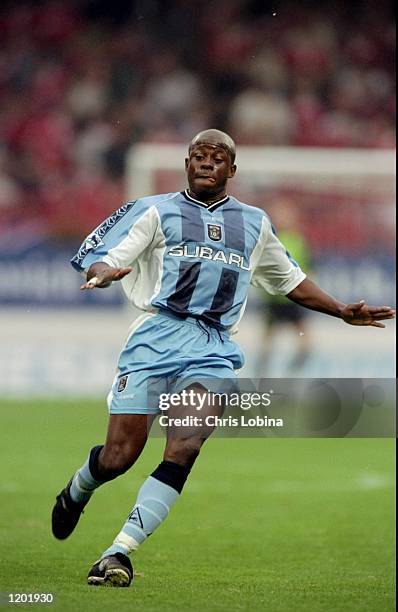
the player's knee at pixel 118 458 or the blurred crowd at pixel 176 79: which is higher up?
the blurred crowd at pixel 176 79

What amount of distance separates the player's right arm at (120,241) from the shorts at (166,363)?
0.31 m

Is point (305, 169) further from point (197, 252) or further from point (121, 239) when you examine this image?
point (121, 239)

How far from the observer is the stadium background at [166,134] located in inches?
578

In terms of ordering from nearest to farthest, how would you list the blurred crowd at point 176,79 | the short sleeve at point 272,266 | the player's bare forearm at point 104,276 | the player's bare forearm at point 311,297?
the player's bare forearm at point 104,276, the short sleeve at point 272,266, the player's bare forearm at point 311,297, the blurred crowd at point 176,79

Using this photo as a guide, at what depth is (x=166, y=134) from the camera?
17609 millimetres

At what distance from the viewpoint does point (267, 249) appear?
17.6ft

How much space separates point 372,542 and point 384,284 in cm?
899

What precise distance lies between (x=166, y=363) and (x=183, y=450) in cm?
36

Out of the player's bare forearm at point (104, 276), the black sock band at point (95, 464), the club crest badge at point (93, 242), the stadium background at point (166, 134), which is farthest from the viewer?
the stadium background at point (166, 134)

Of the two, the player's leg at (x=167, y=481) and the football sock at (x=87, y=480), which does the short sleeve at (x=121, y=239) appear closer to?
the player's leg at (x=167, y=481)

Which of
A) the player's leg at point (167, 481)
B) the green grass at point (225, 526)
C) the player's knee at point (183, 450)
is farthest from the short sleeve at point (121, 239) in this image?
the green grass at point (225, 526)

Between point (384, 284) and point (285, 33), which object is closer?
point (384, 284)

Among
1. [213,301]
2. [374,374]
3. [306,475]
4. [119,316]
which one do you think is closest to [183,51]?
[119,316]

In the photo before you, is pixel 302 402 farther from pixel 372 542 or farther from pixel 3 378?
pixel 3 378
